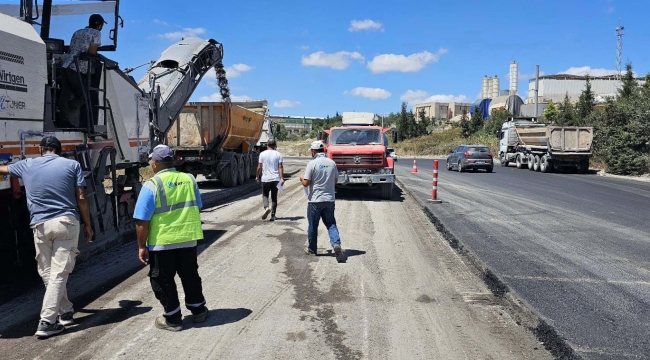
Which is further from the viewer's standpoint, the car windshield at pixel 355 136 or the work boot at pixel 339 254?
the car windshield at pixel 355 136

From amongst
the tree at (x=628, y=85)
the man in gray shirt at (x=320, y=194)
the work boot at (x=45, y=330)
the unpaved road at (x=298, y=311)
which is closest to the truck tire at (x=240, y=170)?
the unpaved road at (x=298, y=311)

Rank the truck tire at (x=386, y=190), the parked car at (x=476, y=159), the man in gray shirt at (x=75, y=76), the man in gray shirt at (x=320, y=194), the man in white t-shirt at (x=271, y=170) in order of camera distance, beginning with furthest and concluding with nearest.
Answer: the parked car at (x=476, y=159) → the truck tire at (x=386, y=190) → the man in white t-shirt at (x=271, y=170) → the man in gray shirt at (x=320, y=194) → the man in gray shirt at (x=75, y=76)

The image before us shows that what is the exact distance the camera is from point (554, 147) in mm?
28828

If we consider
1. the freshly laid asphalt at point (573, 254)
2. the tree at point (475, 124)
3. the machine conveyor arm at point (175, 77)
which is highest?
the tree at point (475, 124)

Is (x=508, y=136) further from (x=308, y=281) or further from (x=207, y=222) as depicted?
(x=308, y=281)

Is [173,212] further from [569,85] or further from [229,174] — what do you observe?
[569,85]

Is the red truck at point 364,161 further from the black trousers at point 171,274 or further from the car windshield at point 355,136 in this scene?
the black trousers at point 171,274

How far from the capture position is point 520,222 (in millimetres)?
11484

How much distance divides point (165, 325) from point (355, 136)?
12140mm

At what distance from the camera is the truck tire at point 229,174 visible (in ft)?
60.9

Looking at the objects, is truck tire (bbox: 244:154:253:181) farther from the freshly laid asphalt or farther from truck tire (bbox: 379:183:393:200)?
the freshly laid asphalt

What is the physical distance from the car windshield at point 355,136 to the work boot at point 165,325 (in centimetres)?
1174

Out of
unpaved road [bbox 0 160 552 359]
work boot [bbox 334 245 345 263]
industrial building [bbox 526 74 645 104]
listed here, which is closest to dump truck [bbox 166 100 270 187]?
unpaved road [bbox 0 160 552 359]

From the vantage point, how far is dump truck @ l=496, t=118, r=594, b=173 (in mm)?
28547
